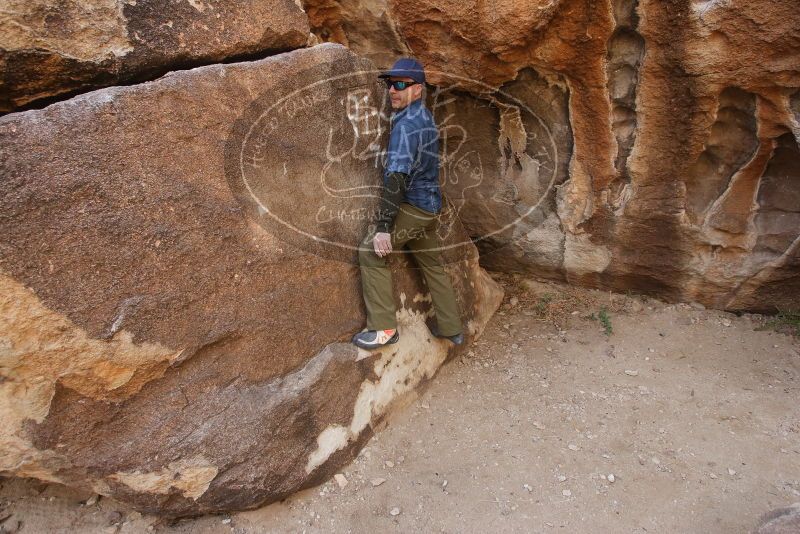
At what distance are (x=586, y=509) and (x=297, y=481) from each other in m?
1.13

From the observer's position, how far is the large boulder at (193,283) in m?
1.68

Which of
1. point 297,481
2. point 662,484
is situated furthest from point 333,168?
point 662,484

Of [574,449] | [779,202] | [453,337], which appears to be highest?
[779,202]

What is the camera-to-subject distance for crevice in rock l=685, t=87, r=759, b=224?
2.59 metres

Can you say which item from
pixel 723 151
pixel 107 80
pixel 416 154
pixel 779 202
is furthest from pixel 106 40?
pixel 779 202

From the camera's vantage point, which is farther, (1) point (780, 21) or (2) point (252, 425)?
(1) point (780, 21)

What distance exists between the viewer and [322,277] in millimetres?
2320

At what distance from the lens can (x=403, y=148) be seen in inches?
86.4

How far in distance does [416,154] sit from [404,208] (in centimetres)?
25

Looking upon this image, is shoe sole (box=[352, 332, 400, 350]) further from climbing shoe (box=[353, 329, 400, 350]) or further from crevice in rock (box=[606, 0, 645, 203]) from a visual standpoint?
crevice in rock (box=[606, 0, 645, 203])

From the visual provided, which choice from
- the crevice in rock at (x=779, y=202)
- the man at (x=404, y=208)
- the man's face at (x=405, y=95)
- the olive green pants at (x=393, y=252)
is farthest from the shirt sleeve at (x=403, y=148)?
the crevice in rock at (x=779, y=202)

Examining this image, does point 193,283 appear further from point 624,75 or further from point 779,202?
point 779,202

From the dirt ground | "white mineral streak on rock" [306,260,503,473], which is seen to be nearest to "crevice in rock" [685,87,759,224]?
the dirt ground

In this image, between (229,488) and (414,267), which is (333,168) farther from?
(229,488)
